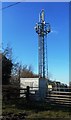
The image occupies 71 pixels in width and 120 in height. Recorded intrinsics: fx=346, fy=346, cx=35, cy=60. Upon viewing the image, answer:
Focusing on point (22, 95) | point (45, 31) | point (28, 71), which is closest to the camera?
point (22, 95)

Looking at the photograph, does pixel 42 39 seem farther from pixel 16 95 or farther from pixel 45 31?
pixel 16 95

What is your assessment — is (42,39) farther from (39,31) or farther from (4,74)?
(4,74)

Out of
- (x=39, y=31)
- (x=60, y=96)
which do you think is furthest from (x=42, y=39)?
(x=60, y=96)

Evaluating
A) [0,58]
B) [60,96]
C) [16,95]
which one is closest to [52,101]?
[60,96]

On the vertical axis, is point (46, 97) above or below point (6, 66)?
below

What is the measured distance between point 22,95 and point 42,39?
10595mm

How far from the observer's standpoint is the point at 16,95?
22.6 m

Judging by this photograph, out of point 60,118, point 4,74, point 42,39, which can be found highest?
point 42,39

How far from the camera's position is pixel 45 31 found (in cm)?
3306

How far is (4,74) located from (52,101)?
191 inches

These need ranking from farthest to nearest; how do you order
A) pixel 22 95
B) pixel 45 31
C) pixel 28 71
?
1. pixel 28 71
2. pixel 45 31
3. pixel 22 95

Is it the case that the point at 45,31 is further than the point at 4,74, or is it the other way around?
the point at 45,31

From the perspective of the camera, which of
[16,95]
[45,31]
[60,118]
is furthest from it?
[45,31]

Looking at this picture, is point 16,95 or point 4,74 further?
point 4,74
